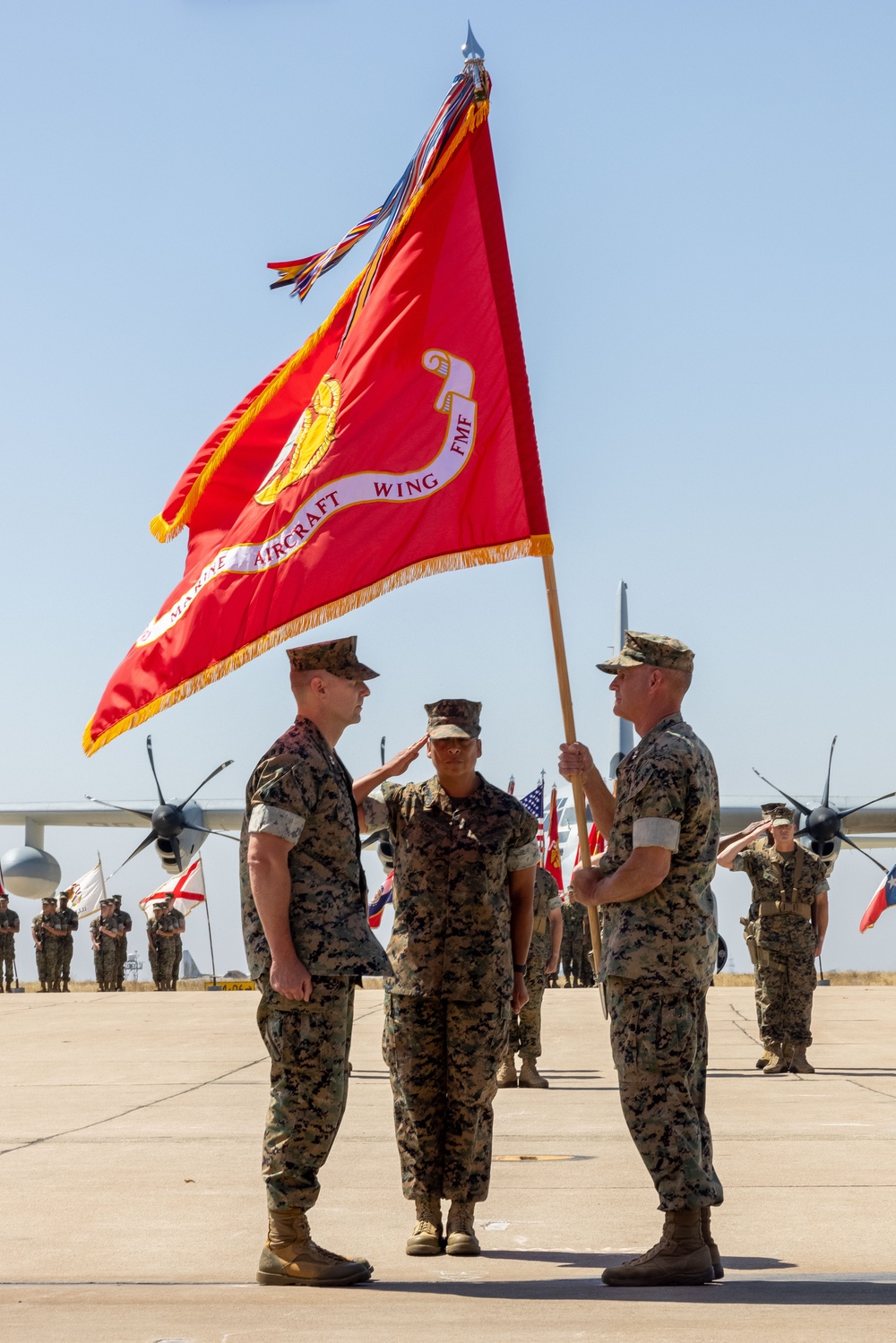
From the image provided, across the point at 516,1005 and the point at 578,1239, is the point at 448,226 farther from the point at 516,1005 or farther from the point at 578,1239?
the point at 578,1239

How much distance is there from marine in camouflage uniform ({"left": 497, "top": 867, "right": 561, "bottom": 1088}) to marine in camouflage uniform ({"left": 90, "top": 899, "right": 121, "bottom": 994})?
20396 millimetres

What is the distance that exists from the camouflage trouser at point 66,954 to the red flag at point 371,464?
84.7 feet

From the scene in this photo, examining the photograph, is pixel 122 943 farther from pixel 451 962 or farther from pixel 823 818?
pixel 451 962

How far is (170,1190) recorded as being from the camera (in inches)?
253

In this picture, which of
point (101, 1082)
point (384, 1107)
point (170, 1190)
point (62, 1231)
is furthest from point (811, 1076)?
point (62, 1231)

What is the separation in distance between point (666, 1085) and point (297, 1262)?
123cm

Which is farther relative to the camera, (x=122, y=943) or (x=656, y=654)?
(x=122, y=943)

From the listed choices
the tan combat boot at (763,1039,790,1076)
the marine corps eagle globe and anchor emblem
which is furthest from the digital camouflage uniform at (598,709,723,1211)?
the tan combat boot at (763,1039,790,1076)

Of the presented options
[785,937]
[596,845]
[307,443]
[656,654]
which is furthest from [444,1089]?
[596,845]

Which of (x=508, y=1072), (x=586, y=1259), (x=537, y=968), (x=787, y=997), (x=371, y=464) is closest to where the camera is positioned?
(x=586, y=1259)

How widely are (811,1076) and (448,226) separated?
727 cm

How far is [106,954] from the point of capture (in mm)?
30875

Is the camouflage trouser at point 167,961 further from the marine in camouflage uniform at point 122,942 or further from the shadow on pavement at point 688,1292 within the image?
the shadow on pavement at point 688,1292

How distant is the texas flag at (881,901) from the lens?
31359 millimetres
